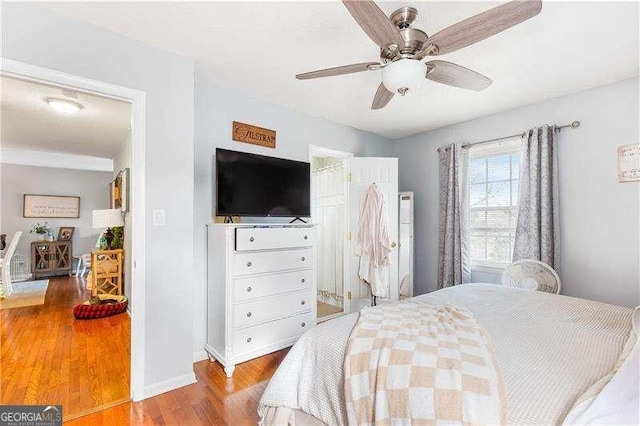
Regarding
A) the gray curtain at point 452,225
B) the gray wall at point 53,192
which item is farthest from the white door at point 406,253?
the gray wall at point 53,192

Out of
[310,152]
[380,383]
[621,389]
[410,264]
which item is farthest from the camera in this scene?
[410,264]

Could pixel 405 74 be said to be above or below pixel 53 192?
above

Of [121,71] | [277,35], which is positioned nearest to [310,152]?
[277,35]

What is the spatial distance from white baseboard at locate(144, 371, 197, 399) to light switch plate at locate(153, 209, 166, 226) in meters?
1.07

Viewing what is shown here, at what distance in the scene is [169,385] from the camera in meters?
2.02

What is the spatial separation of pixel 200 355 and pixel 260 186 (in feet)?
4.95

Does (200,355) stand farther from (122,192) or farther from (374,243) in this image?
(122,192)

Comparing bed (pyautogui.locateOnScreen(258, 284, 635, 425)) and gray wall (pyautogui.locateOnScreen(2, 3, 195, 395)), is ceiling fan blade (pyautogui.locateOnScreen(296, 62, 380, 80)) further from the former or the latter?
bed (pyautogui.locateOnScreen(258, 284, 635, 425))

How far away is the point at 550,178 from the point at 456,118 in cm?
113

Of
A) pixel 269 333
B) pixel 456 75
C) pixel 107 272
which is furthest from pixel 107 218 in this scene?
pixel 456 75

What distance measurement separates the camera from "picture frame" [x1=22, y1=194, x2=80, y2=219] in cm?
558

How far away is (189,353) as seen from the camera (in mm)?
2131

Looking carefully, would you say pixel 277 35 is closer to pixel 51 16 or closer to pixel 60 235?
pixel 51 16

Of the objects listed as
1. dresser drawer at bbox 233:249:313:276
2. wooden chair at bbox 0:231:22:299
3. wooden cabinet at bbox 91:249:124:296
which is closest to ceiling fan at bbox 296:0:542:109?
dresser drawer at bbox 233:249:313:276
